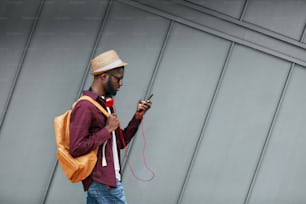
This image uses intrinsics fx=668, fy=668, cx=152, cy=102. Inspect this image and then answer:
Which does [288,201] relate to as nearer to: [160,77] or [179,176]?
[179,176]

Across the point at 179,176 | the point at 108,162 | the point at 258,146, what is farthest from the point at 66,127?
the point at 258,146

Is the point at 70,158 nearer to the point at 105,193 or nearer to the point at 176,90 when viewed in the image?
the point at 105,193

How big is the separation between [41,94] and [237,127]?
2489 mm

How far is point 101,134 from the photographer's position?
5.66m

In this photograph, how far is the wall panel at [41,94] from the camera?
814 centimetres

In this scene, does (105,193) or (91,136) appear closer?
(91,136)

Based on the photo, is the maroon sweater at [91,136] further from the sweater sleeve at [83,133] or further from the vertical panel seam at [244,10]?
the vertical panel seam at [244,10]

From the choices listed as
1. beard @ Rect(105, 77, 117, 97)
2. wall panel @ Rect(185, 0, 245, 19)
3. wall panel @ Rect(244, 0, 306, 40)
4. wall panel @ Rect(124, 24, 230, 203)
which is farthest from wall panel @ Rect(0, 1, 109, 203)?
beard @ Rect(105, 77, 117, 97)

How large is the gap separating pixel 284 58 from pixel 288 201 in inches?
73.2

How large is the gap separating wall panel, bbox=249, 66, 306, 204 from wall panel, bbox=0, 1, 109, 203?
8.50ft

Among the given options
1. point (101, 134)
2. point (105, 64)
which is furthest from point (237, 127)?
point (101, 134)

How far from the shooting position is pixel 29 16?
8.09m

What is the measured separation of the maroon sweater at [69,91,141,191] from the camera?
5.60 meters

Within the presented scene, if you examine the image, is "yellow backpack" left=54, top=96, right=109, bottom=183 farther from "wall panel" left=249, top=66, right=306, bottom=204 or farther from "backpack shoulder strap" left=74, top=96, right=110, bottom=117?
"wall panel" left=249, top=66, right=306, bottom=204
